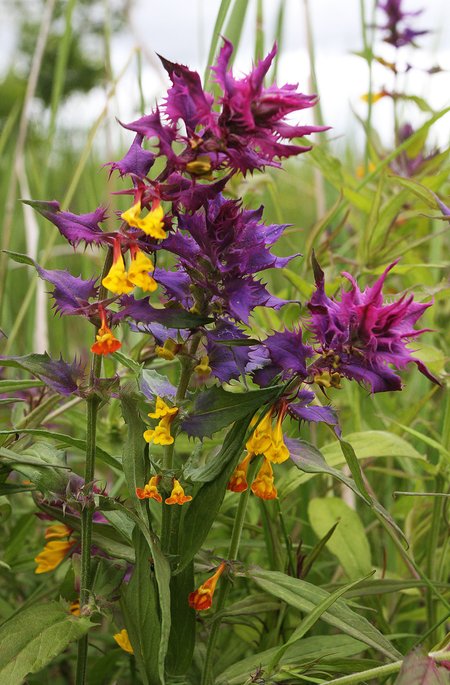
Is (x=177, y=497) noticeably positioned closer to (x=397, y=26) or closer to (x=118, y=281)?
(x=118, y=281)

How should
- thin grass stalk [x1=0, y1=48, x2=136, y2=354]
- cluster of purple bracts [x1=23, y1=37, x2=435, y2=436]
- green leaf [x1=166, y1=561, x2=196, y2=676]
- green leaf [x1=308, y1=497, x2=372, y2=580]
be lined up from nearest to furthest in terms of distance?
cluster of purple bracts [x1=23, y1=37, x2=435, y2=436]
green leaf [x1=166, y1=561, x2=196, y2=676]
green leaf [x1=308, y1=497, x2=372, y2=580]
thin grass stalk [x1=0, y1=48, x2=136, y2=354]

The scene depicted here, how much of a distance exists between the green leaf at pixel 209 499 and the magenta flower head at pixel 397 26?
981 mm

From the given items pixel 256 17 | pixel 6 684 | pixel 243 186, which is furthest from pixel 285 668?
pixel 256 17

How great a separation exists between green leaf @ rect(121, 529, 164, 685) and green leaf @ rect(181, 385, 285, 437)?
89 millimetres

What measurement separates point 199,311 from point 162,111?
0.13 meters

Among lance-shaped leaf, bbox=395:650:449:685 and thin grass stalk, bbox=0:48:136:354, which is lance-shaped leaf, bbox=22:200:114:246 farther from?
thin grass stalk, bbox=0:48:136:354

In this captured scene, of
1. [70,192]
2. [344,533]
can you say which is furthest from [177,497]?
[70,192]

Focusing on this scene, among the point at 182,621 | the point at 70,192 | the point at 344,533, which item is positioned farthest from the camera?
the point at 70,192

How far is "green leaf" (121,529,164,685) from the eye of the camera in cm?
53

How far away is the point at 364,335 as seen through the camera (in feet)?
1.63

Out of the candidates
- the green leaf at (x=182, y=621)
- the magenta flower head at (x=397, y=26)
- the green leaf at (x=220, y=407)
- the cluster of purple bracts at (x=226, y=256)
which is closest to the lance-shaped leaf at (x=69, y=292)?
the cluster of purple bracts at (x=226, y=256)

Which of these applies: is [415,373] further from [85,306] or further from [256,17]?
[85,306]

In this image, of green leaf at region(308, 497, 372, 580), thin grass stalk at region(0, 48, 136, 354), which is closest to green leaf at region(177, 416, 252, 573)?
green leaf at region(308, 497, 372, 580)

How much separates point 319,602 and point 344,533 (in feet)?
0.77
